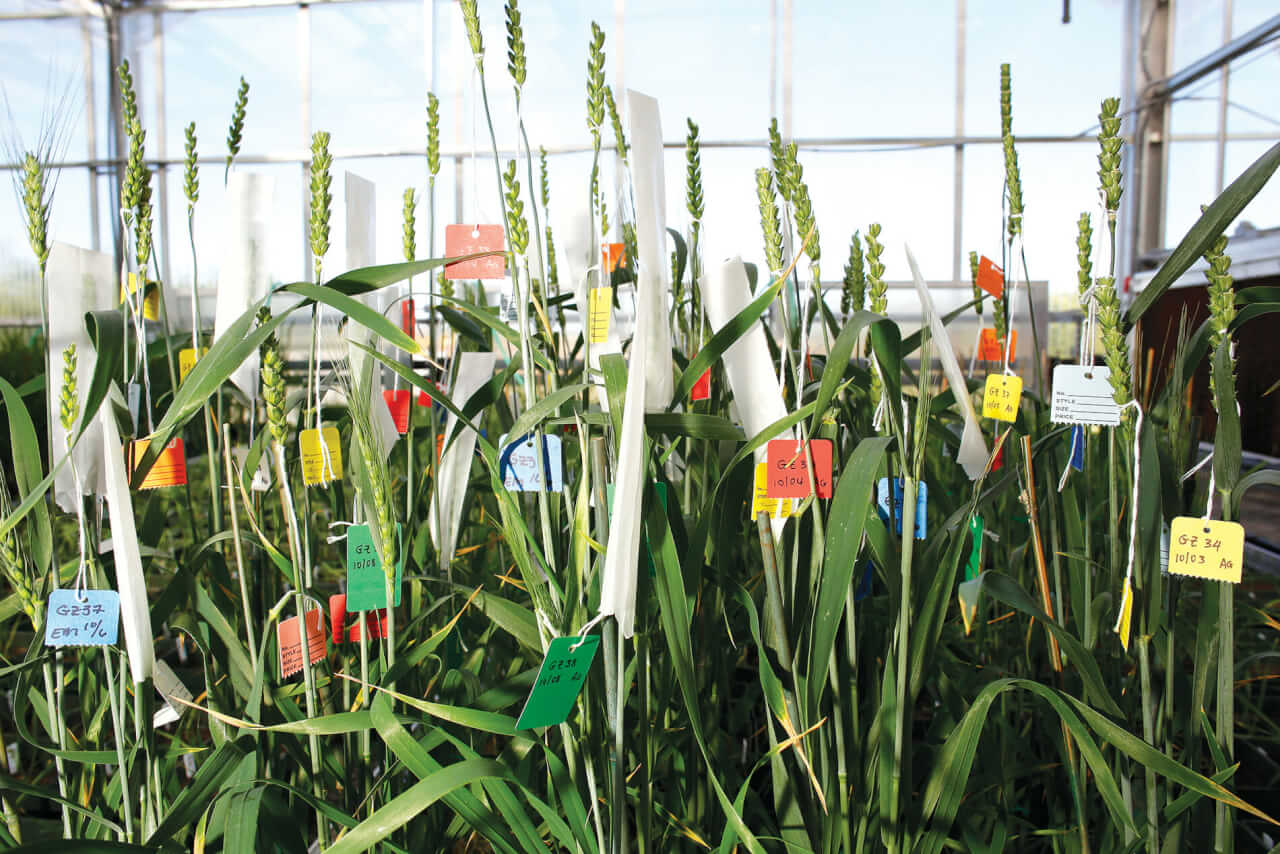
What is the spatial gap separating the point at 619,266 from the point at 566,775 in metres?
0.63

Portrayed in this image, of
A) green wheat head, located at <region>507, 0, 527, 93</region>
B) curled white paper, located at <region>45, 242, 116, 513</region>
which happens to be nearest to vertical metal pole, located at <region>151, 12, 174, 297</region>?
curled white paper, located at <region>45, 242, 116, 513</region>

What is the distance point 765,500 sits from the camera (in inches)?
24.5

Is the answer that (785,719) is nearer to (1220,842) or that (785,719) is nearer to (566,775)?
(566,775)

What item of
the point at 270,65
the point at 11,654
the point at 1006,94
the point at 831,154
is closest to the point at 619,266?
the point at 1006,94

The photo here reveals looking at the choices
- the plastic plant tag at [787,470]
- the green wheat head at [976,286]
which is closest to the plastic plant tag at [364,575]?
the plastic plant tag at [787,470]

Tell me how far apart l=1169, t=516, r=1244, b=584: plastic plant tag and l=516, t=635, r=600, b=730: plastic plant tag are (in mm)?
429

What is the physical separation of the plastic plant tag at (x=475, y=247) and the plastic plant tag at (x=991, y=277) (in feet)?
1.72

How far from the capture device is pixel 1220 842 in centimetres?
62

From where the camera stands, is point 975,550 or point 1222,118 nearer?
point 975,550

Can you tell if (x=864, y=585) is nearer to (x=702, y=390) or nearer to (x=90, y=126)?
(x=702, y=390)

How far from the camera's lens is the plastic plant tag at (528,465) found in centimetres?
71

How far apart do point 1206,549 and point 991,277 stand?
1.40ft

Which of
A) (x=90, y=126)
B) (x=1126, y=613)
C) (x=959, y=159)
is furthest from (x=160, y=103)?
(x=1126, y=613)

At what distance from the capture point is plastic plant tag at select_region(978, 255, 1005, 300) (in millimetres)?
919
